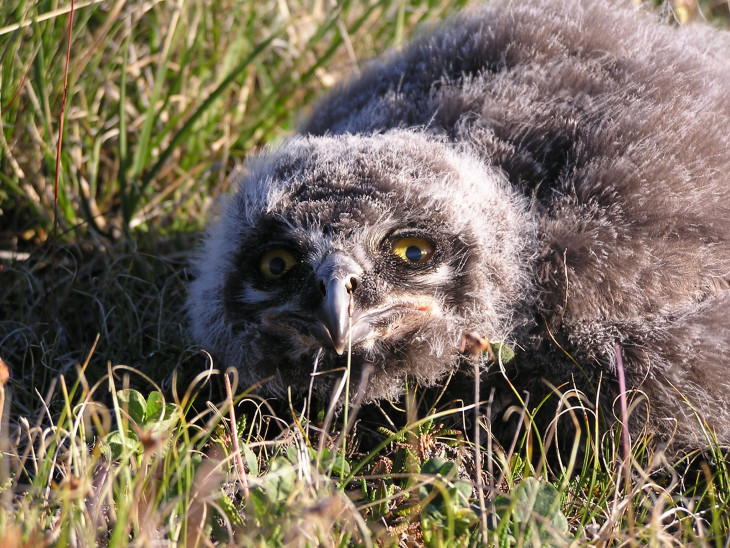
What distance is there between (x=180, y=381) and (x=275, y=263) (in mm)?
673

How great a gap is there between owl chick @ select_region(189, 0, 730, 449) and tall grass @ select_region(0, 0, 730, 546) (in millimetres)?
212

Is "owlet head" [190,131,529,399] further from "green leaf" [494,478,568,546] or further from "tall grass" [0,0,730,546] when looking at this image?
"green leaf" [494,478,568,546]

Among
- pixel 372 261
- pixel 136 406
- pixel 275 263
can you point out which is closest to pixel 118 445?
pixel 136 406

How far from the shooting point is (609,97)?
3.04 meters

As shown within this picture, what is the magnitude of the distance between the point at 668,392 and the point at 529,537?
0.88 metres

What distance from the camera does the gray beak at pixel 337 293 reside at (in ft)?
8.00

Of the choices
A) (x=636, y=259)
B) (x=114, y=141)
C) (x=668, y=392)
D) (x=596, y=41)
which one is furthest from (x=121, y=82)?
(x=668, y=392)

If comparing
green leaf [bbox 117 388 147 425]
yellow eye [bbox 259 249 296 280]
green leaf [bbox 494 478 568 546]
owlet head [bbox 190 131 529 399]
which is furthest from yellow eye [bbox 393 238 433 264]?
green leaf [bbox 117 388 147 425]

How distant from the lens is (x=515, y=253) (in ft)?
9.28

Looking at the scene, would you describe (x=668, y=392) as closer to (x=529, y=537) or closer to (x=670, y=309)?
(x=670, y=309)

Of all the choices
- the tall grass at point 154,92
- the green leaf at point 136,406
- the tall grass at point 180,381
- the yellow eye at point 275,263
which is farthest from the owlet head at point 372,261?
the tall grass at point 154,92

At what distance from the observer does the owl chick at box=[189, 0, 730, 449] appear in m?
2.68

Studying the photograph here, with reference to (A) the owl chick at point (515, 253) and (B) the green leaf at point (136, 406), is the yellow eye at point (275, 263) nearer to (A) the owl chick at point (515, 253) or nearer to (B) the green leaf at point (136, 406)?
(A) the owl chick at point (515, 253)

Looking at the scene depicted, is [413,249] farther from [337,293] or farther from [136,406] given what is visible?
[136,406]
